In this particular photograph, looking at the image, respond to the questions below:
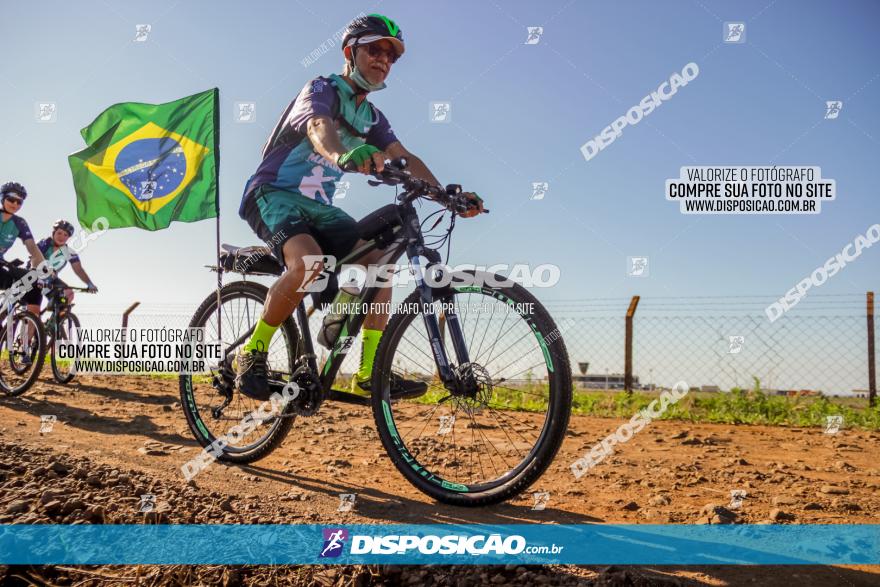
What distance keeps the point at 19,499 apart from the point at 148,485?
0.58 meters

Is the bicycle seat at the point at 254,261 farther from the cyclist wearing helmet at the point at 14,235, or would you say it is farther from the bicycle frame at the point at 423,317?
the cyclist wearing helmet at the point at 14,235

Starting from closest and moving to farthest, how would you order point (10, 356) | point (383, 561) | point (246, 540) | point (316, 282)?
point (383, 561) < point (246, 540) < point (316, 282) < point (10, 356)

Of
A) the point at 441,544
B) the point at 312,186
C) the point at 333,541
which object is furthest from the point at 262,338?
the point at 441,544

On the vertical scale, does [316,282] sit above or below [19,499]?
above

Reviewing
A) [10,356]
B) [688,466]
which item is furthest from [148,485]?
[10,356]

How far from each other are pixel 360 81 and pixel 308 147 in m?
0.55

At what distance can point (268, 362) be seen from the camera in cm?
393

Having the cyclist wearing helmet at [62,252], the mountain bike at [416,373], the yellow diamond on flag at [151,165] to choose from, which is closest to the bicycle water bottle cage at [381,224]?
the mountain bike at [416,373]

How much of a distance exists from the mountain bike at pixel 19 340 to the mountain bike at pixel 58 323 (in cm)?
48

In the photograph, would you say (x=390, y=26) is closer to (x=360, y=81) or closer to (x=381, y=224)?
(x=360, y=81)

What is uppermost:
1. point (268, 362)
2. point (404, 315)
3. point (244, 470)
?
point (404, 315)

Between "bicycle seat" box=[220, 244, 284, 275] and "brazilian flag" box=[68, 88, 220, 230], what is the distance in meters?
3.12

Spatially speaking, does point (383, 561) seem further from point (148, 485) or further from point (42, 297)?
point (42, 297)

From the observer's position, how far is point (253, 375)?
12.4 feet
